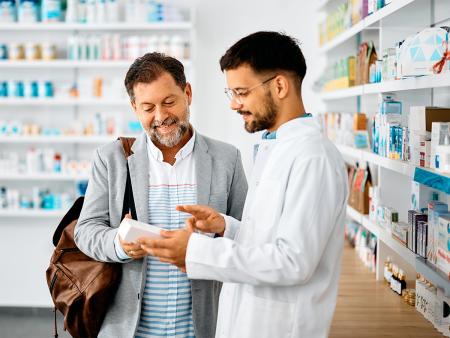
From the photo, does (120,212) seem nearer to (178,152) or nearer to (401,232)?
(178,152)

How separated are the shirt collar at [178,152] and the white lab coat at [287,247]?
572 millimetres

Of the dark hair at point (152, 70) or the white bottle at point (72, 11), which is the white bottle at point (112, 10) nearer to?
the white bottle at point (72, 11)

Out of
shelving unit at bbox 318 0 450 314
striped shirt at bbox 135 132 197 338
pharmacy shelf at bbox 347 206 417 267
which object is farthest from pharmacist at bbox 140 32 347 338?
pharmacy shelf at bbox 347 206 417 267

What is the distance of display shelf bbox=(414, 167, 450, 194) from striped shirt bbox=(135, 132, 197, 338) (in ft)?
2.75

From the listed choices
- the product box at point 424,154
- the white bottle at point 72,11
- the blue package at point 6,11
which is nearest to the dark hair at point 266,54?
the product box at point 424,154

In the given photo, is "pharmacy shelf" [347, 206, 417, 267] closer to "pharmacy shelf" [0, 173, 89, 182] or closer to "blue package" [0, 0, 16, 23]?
"pharmacy shelf" [0, 173, 89, 182]

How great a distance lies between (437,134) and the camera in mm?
2342

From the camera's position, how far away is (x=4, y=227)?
266 inches

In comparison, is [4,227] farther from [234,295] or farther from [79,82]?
[234,295]

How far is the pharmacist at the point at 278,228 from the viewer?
169 cm

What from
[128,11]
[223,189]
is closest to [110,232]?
[223,189]

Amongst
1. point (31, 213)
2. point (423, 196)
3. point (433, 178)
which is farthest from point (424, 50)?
point (31, 213)

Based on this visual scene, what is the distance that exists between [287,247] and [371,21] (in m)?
2.21

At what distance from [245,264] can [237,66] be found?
1.90 feet
